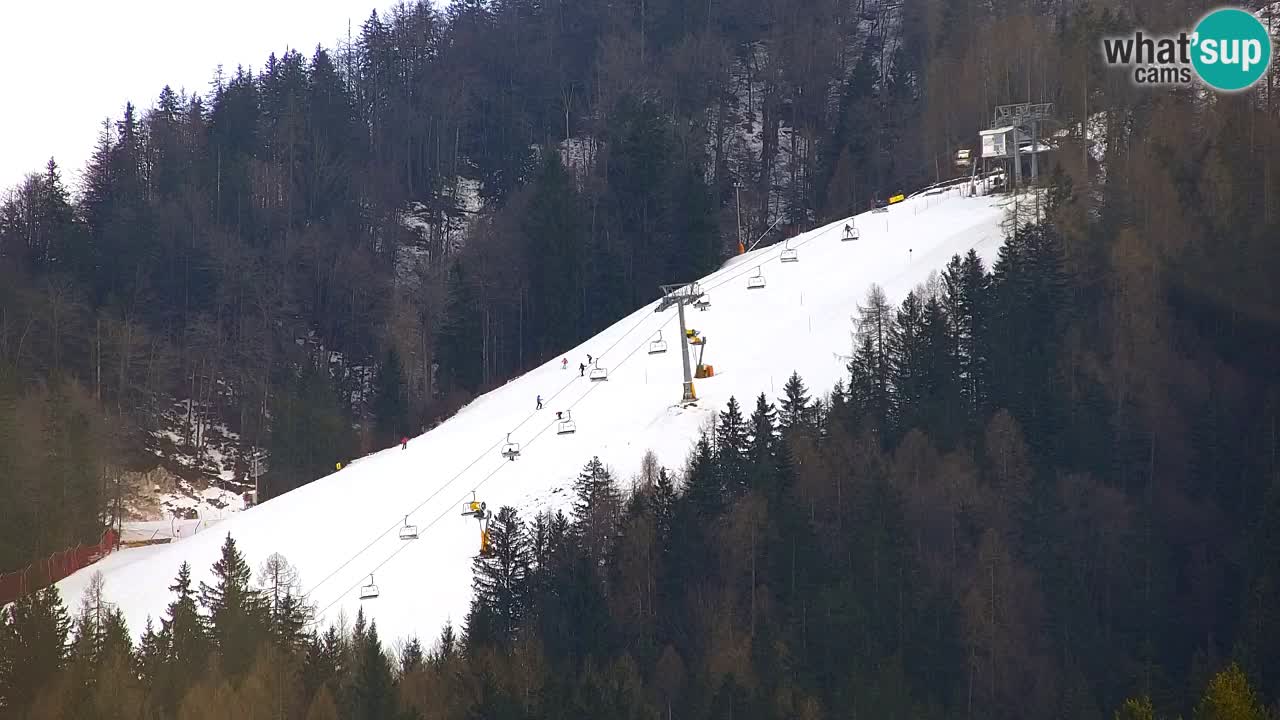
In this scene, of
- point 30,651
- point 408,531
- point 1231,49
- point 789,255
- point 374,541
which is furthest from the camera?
point 789,255

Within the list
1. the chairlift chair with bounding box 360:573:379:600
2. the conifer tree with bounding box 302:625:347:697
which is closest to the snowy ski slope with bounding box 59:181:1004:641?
the chairlift chair with bounding box 360:573:379:600

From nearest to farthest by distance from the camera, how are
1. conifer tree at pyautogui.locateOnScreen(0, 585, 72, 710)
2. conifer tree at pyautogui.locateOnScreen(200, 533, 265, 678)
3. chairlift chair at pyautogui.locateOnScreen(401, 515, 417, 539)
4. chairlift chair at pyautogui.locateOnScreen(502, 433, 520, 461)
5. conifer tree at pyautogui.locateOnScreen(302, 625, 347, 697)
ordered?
conifer tree at pyautogui.locateOnScreen(302, 625, 347, 697) < conifer tree at pyautogui.locateOnScreen(0, 585, 72, 710) < conifer tree at pyautogui.locateOnScreen(200, 533, 265, 678) < chairlift chair at pyautogui.locateOnScreen(401, 515, 417, 539) < chairlift chair at pyautogui.locateOnScreen(502, 433, 520, 461)

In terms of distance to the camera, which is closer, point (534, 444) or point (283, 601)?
point (283, 601)

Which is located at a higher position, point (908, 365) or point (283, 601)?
point (908, 365)

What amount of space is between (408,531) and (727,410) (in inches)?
543

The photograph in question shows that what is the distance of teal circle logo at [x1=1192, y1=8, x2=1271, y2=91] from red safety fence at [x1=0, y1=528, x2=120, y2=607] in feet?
200

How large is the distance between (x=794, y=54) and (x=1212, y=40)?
148 ft

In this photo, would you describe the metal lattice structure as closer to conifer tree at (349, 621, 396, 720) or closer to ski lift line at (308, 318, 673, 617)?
ski lift line at (308, 318, 673, 617)

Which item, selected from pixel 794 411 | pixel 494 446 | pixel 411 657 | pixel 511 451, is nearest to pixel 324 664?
pixel 411 657

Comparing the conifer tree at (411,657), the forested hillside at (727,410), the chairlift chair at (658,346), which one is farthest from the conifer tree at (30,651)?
the chairlift chair at (658,346)

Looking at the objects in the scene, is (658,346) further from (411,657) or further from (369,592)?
(411,657)

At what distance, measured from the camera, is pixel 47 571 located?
65.6m

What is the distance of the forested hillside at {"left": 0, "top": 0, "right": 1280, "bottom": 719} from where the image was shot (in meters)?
52.7

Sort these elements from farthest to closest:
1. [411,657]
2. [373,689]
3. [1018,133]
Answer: [1018,133] → [411,657] → [373,689]
